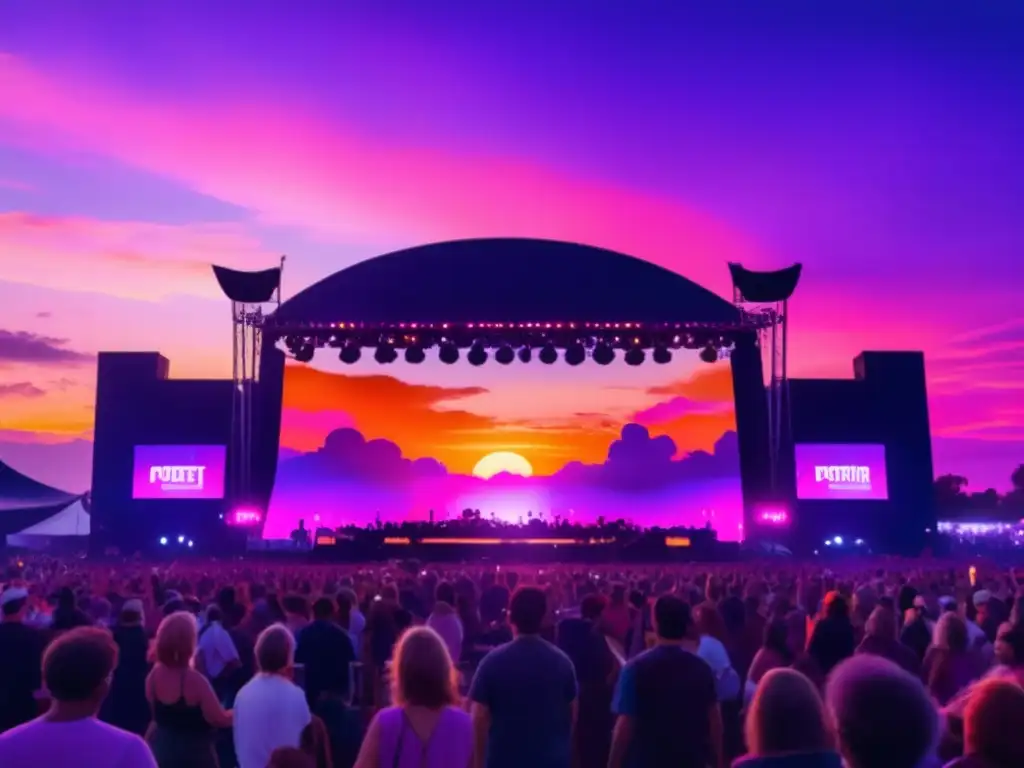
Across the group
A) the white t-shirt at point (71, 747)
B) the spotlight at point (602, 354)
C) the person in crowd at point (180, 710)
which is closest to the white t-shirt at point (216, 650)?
the person in crowd at point (180, 710)

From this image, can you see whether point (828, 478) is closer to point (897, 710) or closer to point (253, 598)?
point (253, 598)

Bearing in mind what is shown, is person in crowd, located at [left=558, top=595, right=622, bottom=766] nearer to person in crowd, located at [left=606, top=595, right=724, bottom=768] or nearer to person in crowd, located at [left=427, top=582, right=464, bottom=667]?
person in crowd, located at [left=427, top=582, right=464, bottom=667]

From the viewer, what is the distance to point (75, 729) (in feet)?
8.57

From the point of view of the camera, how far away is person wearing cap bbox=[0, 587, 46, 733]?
5.21 meters

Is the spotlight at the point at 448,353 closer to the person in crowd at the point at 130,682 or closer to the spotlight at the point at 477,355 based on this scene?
the spotlight at the point at 477,355

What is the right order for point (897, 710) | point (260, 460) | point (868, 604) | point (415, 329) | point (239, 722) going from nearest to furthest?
point (897, 710) < point (239, 722) < point (868, 604) < point (415, 329) < point (260, 460)

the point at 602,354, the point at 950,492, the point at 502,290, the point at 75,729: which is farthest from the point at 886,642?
the point at 950,492

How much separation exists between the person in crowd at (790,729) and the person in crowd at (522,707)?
5.14 ft

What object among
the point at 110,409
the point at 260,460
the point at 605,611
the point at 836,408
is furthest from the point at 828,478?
the point at 605,611

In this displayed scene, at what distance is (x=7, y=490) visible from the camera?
108 feet

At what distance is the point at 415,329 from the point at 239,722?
22491mm

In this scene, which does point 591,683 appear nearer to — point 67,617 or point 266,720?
point 266,720

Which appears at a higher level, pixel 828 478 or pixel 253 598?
pixel 828 478

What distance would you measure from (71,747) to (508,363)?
24744 mm
